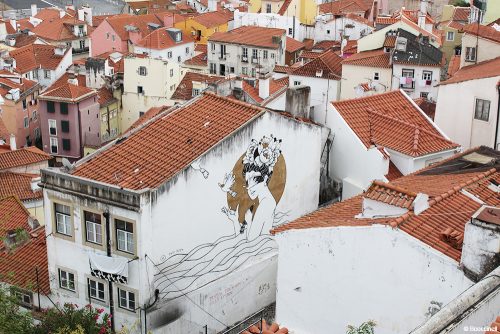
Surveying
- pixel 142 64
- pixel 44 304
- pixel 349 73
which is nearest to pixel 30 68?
pixel 142 64

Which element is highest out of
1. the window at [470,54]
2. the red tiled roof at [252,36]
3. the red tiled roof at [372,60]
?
the window at [470,54]

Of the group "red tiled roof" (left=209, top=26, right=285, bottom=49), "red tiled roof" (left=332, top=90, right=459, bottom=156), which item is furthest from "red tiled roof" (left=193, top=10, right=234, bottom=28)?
"red tiled roof" (left=332, top=90, right=459, bottom=156)

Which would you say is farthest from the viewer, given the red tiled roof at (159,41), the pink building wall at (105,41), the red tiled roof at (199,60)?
the pink building wall at (105,41)

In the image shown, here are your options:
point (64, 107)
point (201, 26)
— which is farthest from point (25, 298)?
point (201, 26)

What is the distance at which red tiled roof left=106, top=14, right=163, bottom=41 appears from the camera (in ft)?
312

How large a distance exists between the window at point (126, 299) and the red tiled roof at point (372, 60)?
42.2 m

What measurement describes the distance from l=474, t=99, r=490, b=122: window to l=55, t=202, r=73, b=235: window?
17586mm

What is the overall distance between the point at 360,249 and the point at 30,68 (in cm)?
6871

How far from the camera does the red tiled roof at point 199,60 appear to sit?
8962cm

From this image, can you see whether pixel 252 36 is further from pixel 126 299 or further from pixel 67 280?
pixel 126 299

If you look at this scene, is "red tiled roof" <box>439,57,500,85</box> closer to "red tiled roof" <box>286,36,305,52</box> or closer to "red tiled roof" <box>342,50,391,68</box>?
"red tiled roof" <box>342,50,391,68</box>

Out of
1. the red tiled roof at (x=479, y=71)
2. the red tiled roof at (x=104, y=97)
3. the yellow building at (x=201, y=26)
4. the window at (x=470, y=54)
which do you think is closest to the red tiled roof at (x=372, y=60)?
the red tiled roof at (x=104, y=97)

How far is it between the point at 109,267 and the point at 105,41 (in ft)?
242

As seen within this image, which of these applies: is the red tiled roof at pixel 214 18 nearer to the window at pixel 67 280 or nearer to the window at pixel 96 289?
the window at pixel 67 280
